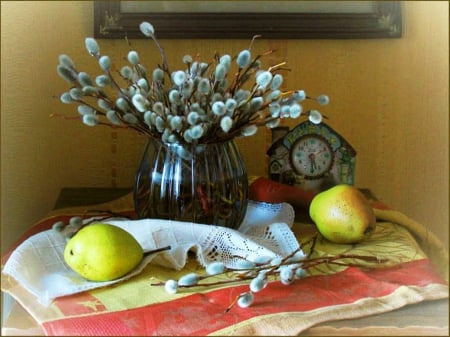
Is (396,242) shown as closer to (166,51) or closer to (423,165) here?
(423,165)

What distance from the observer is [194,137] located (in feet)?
2.45

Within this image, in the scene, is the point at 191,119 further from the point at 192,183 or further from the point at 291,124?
the point at 291,124

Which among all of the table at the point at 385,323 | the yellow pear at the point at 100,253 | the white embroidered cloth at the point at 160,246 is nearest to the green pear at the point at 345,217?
the white embroidered cloth at the point at 160,246

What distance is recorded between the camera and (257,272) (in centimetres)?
75

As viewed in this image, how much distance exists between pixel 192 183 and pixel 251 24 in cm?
37

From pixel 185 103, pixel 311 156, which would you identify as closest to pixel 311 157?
pixel 311 156

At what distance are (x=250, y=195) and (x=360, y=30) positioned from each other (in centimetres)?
35

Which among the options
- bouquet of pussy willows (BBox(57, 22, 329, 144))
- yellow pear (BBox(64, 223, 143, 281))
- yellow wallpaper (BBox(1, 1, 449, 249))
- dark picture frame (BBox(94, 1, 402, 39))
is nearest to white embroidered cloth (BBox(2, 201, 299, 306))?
yellow pear (BBox(64, 223, 143, 281))

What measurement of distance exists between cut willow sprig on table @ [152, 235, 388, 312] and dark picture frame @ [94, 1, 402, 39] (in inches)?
17.1

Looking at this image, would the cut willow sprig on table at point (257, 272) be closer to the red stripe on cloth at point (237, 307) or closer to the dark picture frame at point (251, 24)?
the red stripe on cloth at point (237, 307)

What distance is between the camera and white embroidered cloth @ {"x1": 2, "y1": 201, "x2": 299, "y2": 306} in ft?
2.39

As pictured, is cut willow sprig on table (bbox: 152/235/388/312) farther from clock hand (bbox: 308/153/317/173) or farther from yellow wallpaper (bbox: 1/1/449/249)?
yellow wallpaper (bbox: 1/1/449/249)

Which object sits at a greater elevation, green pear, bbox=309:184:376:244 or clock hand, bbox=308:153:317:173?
clock hand, bbox=308:153:317:173

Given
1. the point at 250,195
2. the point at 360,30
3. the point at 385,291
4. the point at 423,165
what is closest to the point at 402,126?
the point at 423,165
